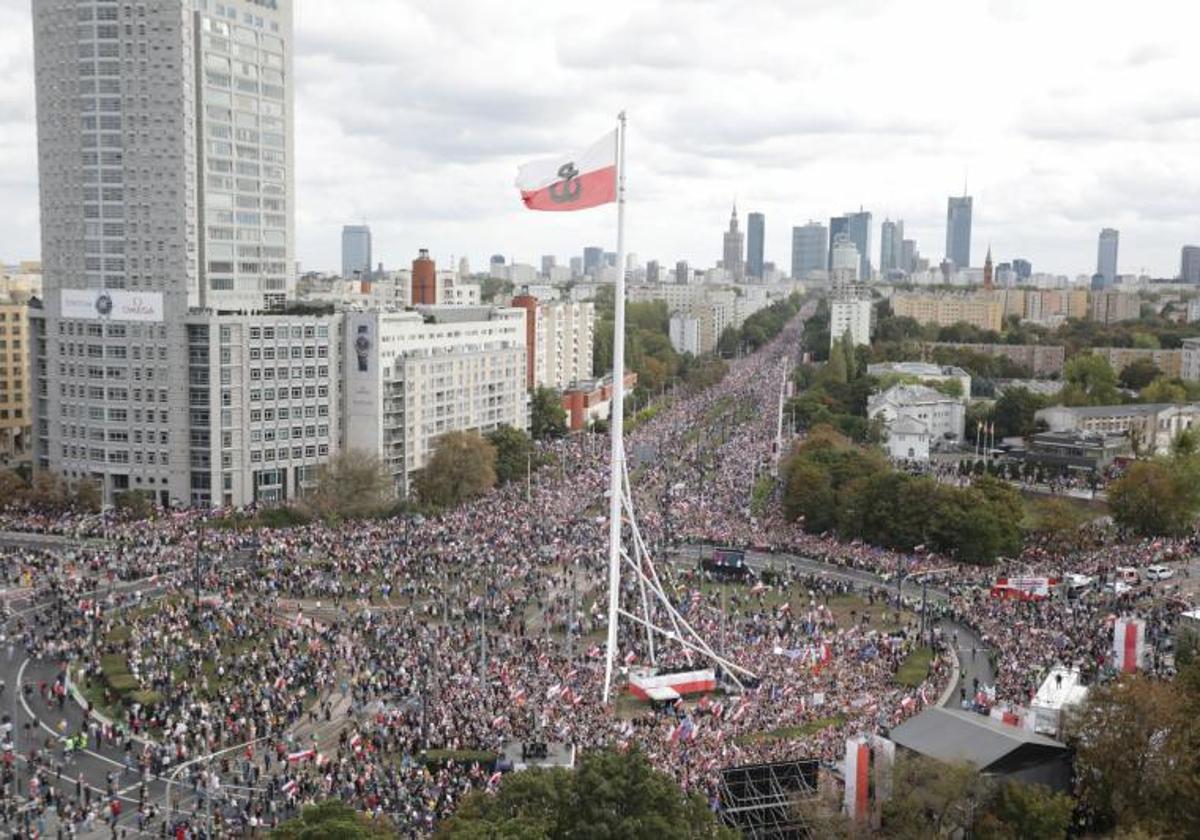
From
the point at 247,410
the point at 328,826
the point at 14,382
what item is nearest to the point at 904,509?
the point at 247,410

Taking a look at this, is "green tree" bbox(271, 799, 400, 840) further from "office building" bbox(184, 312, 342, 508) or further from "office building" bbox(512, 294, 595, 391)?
"office building" bbox(512, 294, 595, 391)

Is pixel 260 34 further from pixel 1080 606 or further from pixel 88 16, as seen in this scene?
pixel 1080 606

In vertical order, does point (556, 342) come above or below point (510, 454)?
above

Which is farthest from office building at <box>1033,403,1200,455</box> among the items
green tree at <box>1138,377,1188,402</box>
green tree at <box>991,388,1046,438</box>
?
green tree at <box>1138,377,1188,402</box>

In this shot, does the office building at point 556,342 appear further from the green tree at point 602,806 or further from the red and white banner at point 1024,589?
the green tree at point 602,806

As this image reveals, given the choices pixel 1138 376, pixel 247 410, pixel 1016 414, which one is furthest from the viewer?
pixel 1138 376

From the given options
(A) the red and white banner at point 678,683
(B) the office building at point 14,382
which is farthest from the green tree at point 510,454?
(A) the red and white banner at point 678,683

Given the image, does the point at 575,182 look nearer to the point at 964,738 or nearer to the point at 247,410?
the point at 964,738
